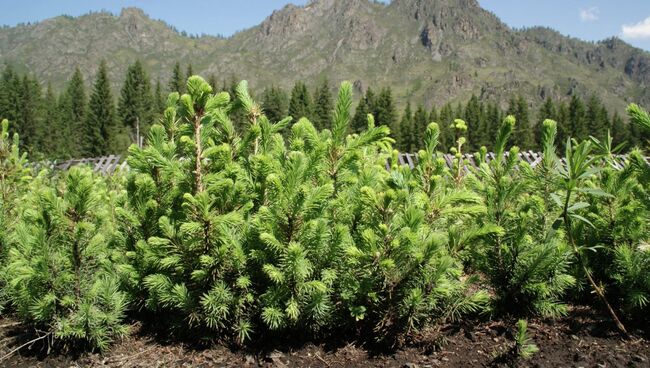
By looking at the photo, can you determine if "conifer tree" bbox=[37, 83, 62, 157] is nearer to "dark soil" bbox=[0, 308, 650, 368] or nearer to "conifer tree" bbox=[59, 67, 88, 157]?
"conifer tree" bbox=[59, 67, 88, 157]

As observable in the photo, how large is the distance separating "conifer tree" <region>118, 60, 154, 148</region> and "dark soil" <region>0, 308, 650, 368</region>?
171 ft

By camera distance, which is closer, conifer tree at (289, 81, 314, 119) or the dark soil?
the dark soil

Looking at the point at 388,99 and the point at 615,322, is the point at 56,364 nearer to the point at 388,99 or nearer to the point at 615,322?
the point at 615,322

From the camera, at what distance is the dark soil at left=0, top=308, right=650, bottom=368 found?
2438 mm

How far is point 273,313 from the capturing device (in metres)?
2.51

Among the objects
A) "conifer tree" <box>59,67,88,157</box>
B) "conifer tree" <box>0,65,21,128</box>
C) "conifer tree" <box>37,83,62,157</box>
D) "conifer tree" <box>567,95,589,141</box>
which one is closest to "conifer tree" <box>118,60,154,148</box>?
"conifer tree" <box>59,67,88,157</box>

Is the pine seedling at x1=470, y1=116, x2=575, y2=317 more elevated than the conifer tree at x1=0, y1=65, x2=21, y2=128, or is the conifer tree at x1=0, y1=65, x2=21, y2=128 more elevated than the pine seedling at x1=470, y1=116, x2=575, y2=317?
the conifer tree at x1=0, y1=65, x2=21, y2=128

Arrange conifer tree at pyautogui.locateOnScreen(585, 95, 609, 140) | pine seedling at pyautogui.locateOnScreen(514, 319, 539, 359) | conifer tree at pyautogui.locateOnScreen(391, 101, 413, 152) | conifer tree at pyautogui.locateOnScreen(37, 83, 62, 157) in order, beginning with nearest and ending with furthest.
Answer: pine seedling at pyautogui.locateOnScreen(514, 319, 539, 359) → conifer tree at pyautogui.locateOnScreen(37, 83, 62, 157) → conifer tree at pyautogui.locateOnScreen(391, 101, 413, 152) → conifer tree at pyautogui.locateOnScreen(585, 95, 609, 140)

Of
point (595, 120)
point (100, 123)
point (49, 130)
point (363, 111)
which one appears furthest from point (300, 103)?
point (595, 120)

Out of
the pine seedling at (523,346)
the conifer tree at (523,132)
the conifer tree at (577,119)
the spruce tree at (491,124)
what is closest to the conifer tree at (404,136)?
the spruce tree at (491,124)

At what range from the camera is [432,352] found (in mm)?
2627

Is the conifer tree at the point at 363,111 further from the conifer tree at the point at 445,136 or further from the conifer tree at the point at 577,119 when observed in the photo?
the conifer tree at the point at 577,119

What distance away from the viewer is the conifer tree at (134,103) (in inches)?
2006

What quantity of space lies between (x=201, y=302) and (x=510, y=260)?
1971 mm
